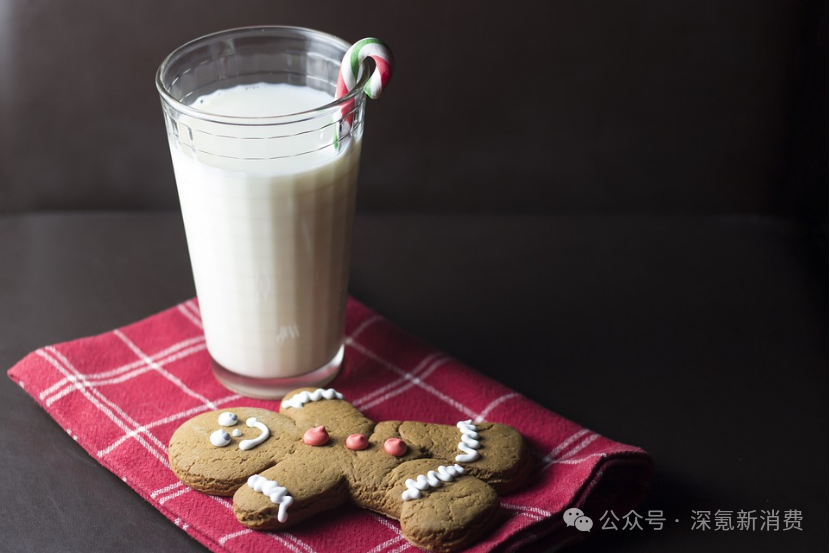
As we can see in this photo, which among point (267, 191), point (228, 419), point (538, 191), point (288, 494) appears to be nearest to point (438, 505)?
point (288, 494)

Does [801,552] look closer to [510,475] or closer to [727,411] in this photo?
[727,411]

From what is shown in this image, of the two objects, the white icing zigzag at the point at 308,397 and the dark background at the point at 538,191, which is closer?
the white icing zigzag at the point at 308,397

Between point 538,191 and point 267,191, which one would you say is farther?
point 538,191

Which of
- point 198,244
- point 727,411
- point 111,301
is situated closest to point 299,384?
point 198,244

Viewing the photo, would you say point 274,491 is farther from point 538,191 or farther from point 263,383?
point 538,191

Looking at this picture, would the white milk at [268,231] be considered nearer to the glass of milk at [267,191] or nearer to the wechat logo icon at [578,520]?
the glass of milk at [267,191]

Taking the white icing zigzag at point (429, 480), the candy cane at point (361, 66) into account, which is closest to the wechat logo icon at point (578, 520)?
the white icing zigzag at point (429, 480)

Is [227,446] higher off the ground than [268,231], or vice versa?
[268,231]
